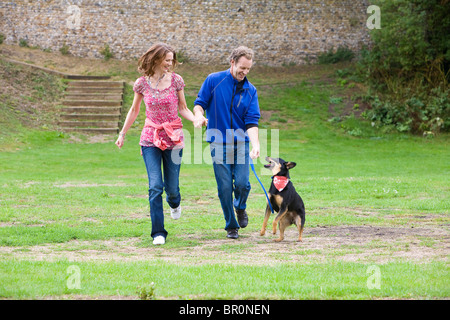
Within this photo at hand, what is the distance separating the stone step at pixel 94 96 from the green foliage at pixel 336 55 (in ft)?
31.9

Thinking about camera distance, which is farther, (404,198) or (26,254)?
(404,198)

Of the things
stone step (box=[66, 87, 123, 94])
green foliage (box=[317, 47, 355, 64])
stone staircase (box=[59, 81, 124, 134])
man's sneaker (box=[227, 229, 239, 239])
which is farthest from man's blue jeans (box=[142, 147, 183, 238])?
green foliage (box=[317, 47, 355, 64])

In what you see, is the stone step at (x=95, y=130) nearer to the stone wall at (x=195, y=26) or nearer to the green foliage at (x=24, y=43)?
the stone wall at (x=195, y=26)

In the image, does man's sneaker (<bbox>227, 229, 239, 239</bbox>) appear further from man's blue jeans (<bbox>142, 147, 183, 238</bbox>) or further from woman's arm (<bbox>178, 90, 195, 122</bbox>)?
woman's arm (<bbox>178, 90, 195, 122</bbox>)

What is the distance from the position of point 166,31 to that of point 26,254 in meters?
23.6

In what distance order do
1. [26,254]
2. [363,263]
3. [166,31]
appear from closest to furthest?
[363,263] < [26,254] < [166,31]

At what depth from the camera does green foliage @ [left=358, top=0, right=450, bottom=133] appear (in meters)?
24.1

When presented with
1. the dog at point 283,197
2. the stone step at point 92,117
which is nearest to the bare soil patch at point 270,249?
the dog at point 283,197

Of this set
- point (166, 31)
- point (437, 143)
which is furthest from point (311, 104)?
point (166, 31)

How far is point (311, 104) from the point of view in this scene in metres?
27.0

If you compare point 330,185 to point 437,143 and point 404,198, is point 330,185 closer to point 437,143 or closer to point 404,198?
point 404,198

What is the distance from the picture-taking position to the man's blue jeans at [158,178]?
23.7 ft

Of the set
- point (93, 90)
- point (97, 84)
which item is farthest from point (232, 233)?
point (97, 84)
